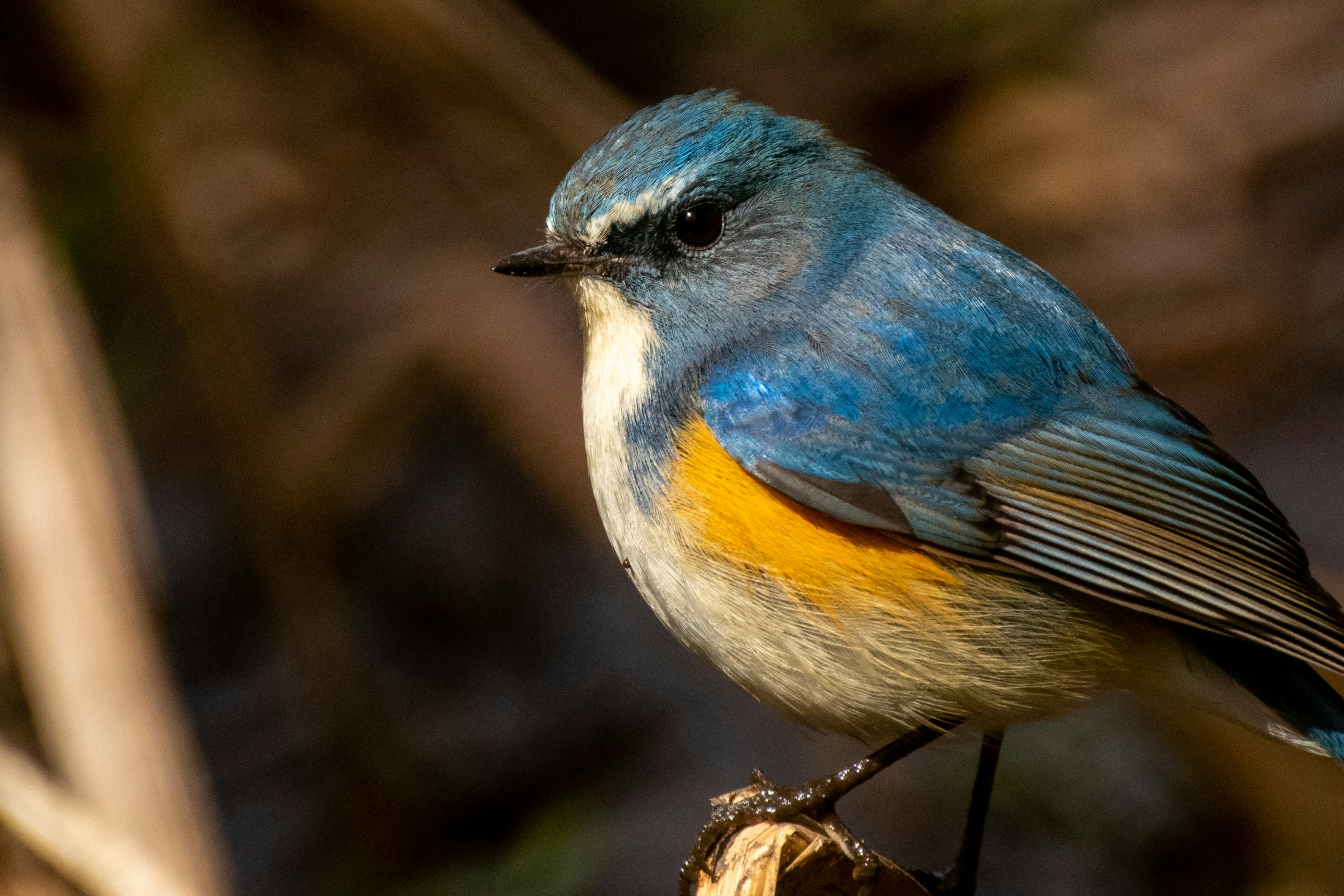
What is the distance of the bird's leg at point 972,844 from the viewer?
310 centimetres

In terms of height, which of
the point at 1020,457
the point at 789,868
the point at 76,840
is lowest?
the point at 789,868

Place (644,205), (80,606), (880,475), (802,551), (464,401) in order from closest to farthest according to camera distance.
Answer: (802,551) → (880,475) → (644,205) → (80,606) → (464,401)

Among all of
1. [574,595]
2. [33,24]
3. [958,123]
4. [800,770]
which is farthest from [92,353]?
[958,123]

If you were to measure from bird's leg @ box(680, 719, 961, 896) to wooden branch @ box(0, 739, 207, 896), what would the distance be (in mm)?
1184

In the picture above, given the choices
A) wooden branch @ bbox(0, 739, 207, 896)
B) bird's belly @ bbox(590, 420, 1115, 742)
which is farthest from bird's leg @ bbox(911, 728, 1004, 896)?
wooden branch @ bbox(0, 739, 207, 896)

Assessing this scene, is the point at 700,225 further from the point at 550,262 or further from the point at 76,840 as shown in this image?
the point at 76,840

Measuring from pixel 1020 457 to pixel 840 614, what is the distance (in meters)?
0.47

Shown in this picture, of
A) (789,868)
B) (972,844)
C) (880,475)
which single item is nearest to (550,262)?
(880,475)

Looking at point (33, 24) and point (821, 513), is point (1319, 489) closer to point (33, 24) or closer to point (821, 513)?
point (821, 513)

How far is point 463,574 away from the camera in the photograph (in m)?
6.09

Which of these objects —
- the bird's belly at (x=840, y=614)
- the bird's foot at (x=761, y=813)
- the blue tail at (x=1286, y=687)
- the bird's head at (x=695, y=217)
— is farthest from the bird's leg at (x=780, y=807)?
the bird's head at (x=695, y=217)

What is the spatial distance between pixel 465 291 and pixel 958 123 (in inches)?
110

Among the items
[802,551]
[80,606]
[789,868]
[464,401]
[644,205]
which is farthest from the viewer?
[464,401]

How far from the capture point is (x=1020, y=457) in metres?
2.63
